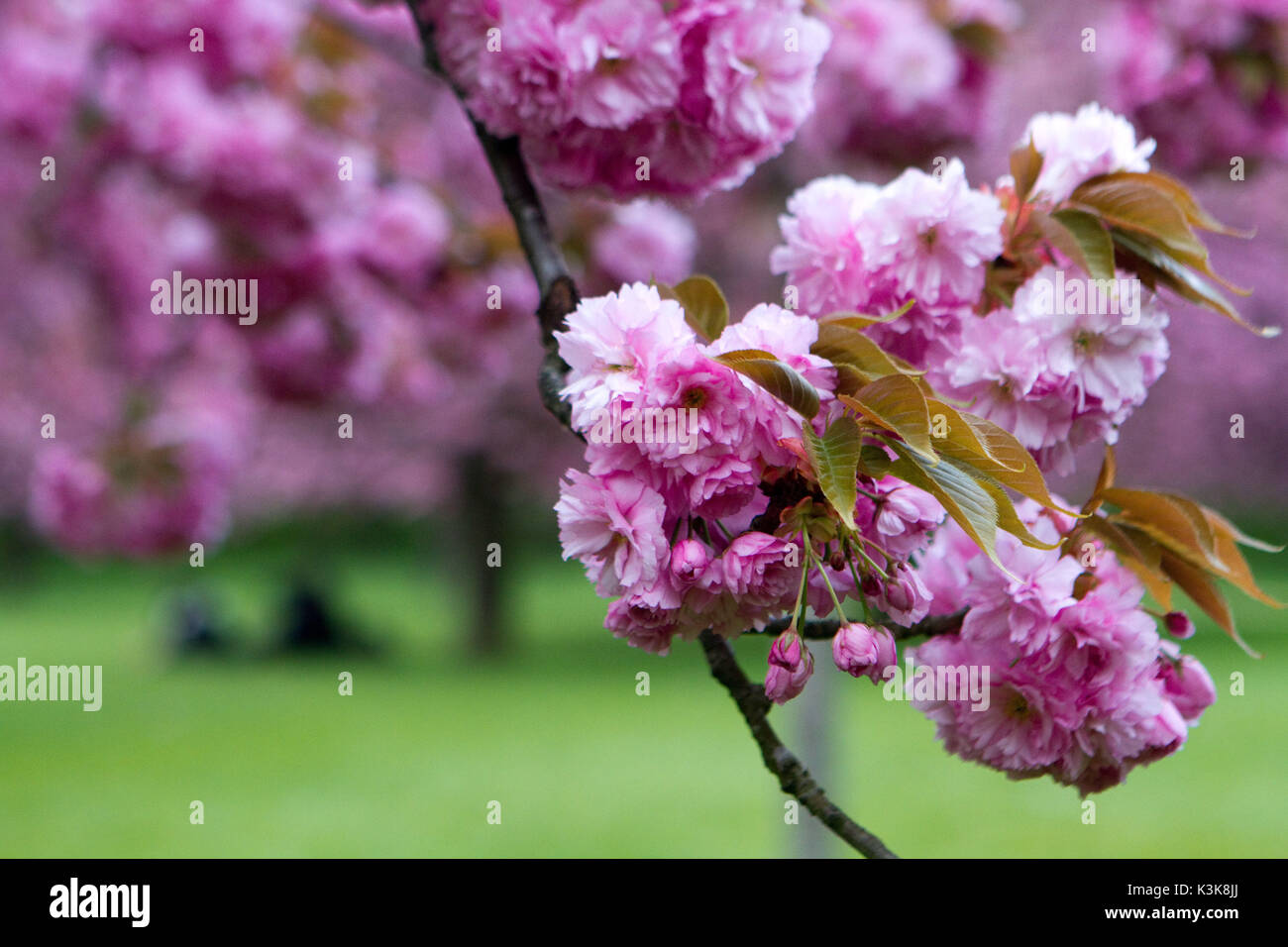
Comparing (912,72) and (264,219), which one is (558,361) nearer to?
(912,72)

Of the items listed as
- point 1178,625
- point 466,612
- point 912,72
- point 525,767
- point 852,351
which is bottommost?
point 525,767

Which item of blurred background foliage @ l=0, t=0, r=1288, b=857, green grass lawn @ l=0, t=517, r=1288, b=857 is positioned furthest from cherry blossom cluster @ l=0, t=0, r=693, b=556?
green grass lawn @ l=0, t=517, r=1288, b=857

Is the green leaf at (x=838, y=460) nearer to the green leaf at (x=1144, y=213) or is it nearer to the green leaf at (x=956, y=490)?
the green leaf at (x=956, y=490)

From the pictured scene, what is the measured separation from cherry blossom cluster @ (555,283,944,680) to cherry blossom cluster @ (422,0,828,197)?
0.46m

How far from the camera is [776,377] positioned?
0.99 meters

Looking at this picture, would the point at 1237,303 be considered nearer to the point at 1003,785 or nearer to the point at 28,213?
the point at 1003,785

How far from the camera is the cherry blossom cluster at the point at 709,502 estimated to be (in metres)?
1.00

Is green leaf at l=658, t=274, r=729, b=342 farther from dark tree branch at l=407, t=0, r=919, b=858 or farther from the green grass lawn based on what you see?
the green grass lawn

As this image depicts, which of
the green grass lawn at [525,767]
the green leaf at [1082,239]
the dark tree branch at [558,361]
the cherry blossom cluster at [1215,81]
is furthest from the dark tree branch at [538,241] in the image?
→ the green grass lawn at [525,767]

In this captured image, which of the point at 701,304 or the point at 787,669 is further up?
the point at 701,304

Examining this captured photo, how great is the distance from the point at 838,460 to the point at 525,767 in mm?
8144

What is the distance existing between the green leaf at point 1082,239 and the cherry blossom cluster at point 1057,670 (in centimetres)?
25

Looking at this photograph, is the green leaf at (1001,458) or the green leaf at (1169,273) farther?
the green leaf at (1169,273)

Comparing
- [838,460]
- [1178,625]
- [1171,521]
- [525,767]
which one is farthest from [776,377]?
[525,767]
